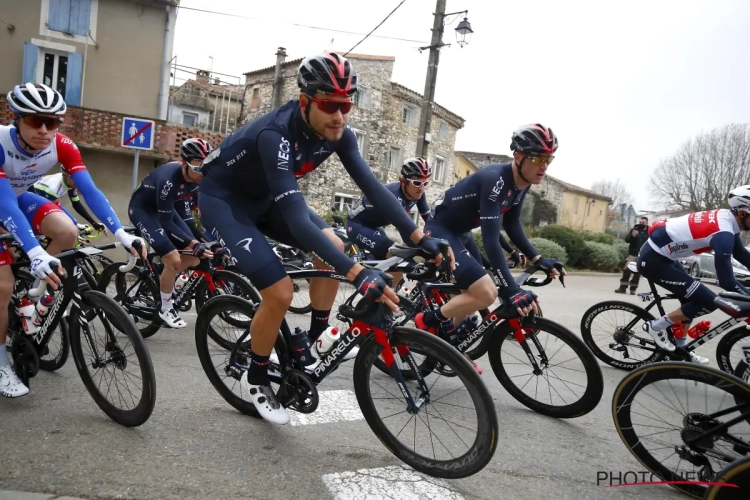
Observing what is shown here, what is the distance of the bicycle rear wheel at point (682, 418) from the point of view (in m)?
2.64

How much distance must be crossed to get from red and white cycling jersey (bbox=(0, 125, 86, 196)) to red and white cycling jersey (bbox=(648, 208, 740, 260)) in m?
5.51

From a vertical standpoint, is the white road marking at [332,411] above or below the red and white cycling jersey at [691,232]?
below

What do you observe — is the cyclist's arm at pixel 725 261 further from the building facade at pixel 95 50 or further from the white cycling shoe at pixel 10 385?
the building facade at pixel 95 50

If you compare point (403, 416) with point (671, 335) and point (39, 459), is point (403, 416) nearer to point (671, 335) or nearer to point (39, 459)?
point (39, 459)

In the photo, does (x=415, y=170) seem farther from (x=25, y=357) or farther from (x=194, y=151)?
(x=25, y=357)

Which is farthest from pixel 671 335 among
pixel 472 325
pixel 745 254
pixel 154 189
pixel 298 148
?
pixel 154 189

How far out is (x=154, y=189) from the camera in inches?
225

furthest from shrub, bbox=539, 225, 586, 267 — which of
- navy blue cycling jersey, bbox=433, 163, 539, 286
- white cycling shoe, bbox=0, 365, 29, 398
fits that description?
white cycling shoe, bbox=0, 365, 29, 398

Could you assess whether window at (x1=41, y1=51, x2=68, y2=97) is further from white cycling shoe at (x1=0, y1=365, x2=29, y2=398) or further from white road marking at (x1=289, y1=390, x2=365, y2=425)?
white road marking at (x1=289, y1=390, x2=365, y2=425)

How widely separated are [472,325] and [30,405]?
3.40 metres

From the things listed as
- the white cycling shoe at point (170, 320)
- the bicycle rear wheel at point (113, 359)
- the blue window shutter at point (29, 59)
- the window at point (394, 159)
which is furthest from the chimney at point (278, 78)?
the bicycle rear wheel at point (113, 359)

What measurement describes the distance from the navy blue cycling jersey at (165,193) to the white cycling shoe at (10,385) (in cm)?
243

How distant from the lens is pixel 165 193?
5516mm

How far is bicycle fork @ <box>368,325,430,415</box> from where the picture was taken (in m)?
2.85
